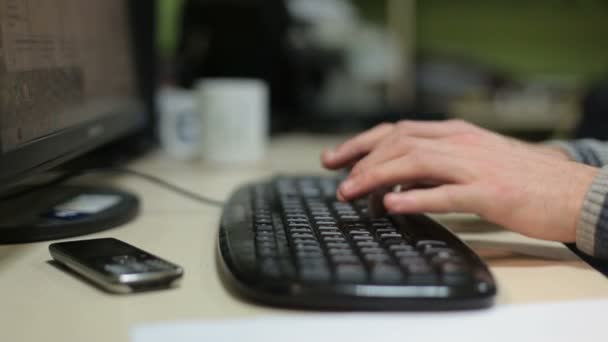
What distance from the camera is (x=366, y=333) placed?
0.38m

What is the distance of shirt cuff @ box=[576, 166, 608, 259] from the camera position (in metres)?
0.50

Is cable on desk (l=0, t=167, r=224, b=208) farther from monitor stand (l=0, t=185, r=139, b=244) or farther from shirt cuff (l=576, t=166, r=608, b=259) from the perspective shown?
shirt cuff (l=576, t=166, r=608, b=259)

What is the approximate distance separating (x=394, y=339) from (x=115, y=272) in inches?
7.6

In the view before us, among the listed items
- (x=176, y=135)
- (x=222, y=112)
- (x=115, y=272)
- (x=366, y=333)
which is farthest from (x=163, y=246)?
(x=176, y=135)

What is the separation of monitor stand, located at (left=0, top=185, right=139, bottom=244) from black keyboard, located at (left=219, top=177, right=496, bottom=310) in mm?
124

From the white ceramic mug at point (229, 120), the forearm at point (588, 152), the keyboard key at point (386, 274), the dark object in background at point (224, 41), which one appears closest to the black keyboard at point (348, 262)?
the keyboard key at point (386, 274)

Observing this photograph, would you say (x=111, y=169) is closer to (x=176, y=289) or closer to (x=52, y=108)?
(x=52, y=108)

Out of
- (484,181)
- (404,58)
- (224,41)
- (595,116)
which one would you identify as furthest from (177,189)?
(404,58)

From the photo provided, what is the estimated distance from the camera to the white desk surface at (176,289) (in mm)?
389

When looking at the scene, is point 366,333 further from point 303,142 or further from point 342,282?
point 303,142

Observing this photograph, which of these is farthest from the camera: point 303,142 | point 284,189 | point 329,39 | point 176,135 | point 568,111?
point 568,111

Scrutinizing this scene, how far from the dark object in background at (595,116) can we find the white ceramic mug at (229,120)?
65cm

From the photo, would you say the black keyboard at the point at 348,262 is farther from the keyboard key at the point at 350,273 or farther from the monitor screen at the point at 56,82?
the monitor screen at the point at 56,82

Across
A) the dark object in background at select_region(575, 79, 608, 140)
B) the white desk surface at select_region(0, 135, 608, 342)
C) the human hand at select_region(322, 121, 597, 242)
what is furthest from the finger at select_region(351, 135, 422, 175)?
the dark object in background at select_region(575, 79, 608, 140)
